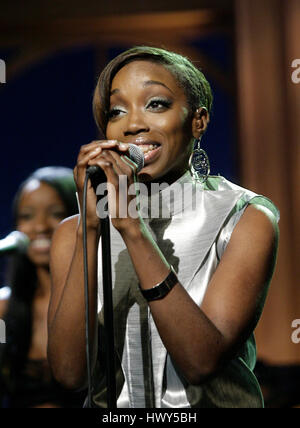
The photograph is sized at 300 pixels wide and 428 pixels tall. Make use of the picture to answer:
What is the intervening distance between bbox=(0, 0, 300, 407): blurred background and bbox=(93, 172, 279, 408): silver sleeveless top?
2389 millimetres

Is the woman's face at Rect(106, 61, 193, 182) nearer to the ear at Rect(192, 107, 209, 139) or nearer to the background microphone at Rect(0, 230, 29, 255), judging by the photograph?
the ear at Rect(192, 107, 209, 139)

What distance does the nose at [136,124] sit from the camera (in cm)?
137

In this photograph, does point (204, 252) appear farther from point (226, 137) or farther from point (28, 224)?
point (226, 137)

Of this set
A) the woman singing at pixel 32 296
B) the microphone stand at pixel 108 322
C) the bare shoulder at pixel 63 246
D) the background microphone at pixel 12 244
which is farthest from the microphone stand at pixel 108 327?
the woman singing at pixel 32 296

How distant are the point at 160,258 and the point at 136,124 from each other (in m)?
0.32

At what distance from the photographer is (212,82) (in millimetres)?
4344

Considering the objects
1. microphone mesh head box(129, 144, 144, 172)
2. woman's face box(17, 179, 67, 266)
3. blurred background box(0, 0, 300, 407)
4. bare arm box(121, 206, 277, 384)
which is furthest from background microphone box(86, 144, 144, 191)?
blurred background box(0, 0, 300, 407)

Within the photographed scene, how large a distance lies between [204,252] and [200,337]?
23 cm

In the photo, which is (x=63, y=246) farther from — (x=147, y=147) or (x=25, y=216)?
(x=25, y=216)

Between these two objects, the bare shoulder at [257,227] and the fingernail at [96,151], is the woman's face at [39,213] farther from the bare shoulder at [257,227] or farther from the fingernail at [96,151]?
the fingernail at [96,151]

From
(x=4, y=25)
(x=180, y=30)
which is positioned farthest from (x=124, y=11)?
(x=4, y=25)

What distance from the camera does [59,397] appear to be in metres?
2.48

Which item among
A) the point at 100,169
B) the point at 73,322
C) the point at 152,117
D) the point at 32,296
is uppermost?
the point at 152,117

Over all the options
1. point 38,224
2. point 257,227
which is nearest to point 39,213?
point 38,224
